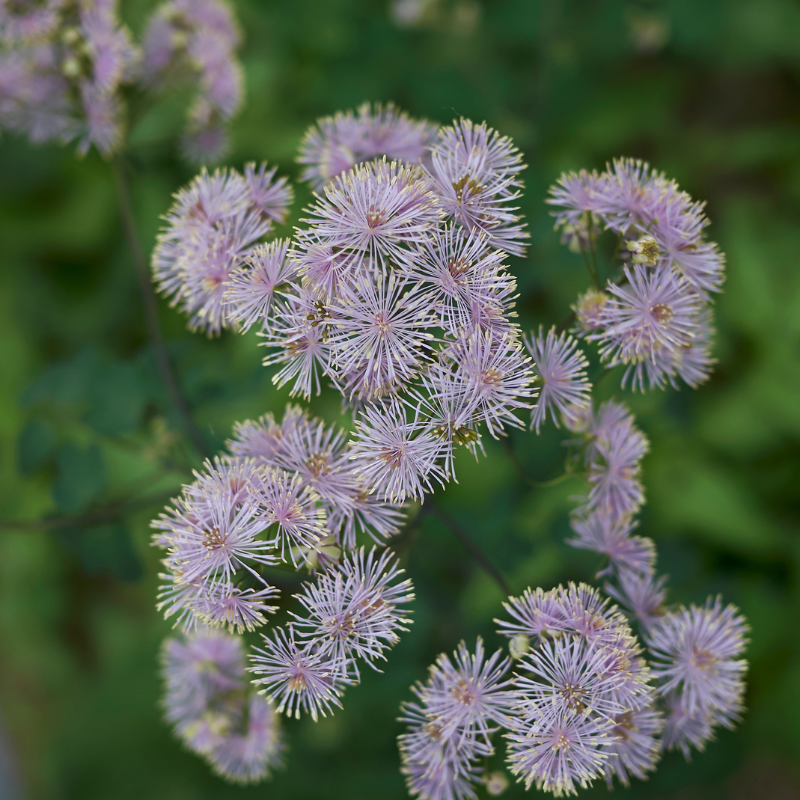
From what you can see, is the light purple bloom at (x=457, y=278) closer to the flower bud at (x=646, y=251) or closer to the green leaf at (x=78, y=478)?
the flower bud at (x=646, y=251)

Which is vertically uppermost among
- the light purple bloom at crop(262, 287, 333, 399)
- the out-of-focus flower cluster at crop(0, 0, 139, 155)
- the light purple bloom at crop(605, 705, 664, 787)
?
the out-of-focus flower cluster at crop(0, 0, 139, 155)

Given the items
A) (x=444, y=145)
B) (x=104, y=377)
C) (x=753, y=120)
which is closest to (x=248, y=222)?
(x=444, y=145)

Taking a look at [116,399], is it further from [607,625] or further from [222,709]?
[607,625]

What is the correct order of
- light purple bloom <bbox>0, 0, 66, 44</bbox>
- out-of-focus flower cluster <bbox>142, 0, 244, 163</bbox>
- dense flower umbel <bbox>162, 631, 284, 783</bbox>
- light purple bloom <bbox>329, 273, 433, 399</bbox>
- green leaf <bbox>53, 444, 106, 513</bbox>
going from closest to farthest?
1. light purple bloom <bbox>329, 273, 433, 399</bbox>
2. dense flower umbel <bbox>162, 631, 284, 783</bbox>
3. green leaf <bbox>53, 444, 106, 513</bbox>
4. light purple bloom <bbox>0, 0, 66, 44</bbox>
5. out-of-focus flower cluster <bbox>142, 0, 244, 163</bbox>

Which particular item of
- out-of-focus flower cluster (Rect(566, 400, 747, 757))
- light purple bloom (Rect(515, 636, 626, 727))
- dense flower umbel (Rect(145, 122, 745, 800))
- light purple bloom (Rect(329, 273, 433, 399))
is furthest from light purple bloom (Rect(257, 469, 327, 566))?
out-of-focus flower cluster (Rect(566, 400, 747, 757))

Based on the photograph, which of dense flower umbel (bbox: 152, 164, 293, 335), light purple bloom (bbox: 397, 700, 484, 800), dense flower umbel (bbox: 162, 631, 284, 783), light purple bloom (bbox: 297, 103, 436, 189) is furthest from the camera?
dense flower umbel (bbox: 162, 631, 284, 783)

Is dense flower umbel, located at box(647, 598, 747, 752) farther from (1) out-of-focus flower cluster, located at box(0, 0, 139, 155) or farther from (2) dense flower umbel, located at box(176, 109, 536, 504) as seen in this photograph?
(1) out-of-focus flower cluster, located at box(0, 0, 139, 155)

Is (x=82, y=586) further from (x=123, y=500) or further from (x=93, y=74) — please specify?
(x=93, y=74)
